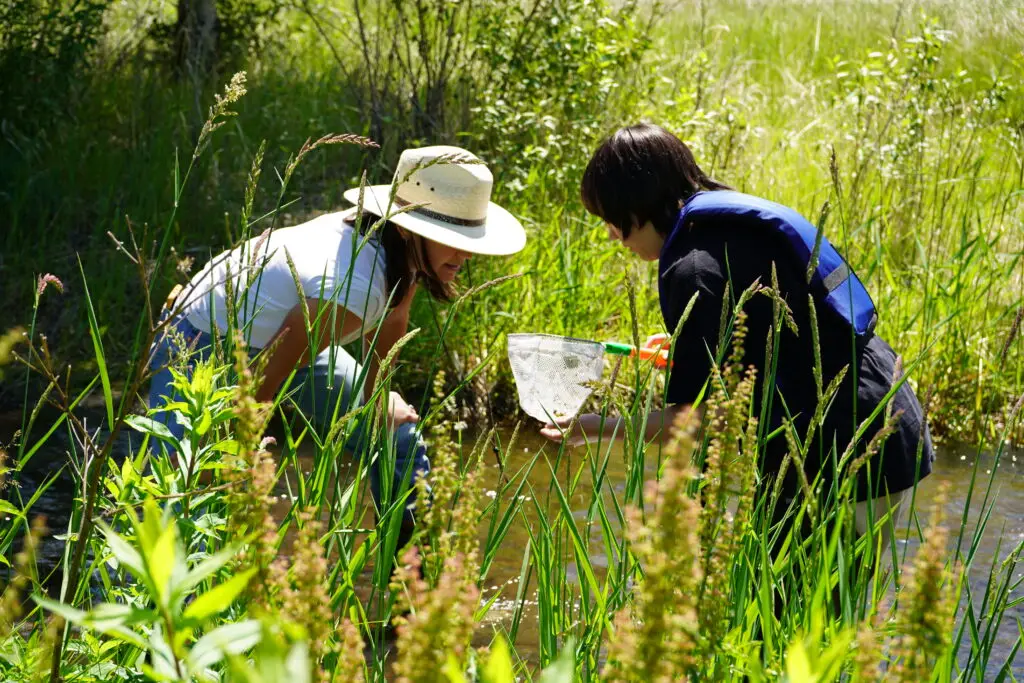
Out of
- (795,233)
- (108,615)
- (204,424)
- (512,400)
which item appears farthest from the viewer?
(512,400)

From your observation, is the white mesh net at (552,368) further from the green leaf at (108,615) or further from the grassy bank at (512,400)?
the green leaf at (108,615)

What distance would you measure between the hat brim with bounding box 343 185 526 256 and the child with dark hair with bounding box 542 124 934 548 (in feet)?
1.58

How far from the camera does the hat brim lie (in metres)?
3.18

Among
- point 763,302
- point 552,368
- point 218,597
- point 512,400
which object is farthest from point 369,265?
point 218,597

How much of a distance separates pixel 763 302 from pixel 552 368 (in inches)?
24.3

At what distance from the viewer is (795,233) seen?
2.78 meters

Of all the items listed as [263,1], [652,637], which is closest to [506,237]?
[652,637]

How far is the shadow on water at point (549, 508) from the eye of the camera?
377 cm

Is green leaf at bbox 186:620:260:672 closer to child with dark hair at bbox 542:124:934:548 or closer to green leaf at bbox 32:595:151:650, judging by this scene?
green leaf at bbox 32:595:151:650

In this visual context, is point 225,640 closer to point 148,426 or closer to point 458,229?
point 148,426

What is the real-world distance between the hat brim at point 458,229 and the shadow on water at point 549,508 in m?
0.71

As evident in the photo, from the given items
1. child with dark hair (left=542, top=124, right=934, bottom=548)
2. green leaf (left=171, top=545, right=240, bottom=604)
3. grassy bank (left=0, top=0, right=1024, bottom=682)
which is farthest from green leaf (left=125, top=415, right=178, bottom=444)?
child with dark hair (left=542, top=124, right=934, bottom=548)

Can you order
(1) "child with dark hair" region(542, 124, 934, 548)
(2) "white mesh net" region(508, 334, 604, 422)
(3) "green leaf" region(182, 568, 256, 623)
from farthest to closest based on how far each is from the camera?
(2) "white mesh net" region(508, 334, 604, 422) < (1) "child with dark hair" region(542, 124, 934, 548) < (3) "green leaf" region(182, 568, 256, 623)

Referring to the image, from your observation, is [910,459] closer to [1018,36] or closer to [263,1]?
[1018,36]
